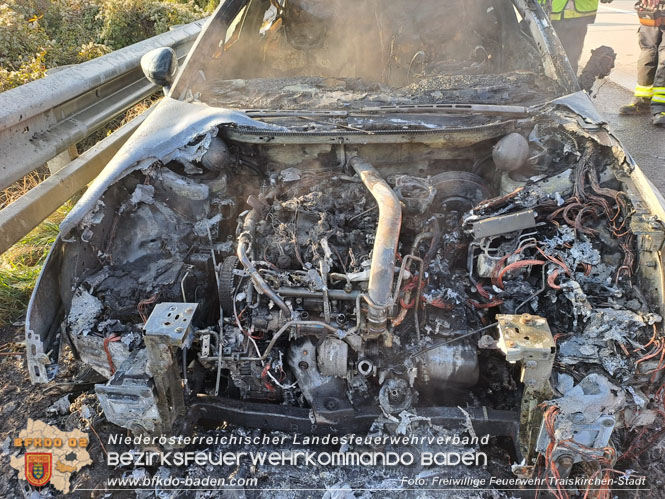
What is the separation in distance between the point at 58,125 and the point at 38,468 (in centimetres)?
272

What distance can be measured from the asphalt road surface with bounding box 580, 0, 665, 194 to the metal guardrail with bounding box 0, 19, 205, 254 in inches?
206

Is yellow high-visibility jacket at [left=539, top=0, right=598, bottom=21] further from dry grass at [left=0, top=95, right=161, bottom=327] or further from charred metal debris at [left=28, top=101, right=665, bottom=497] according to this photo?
dry grass at [left=0, top=95, right=161, bottom=327]

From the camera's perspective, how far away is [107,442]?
2688 millimetres

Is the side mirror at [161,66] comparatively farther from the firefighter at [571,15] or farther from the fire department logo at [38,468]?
the firefighter at [571,15]

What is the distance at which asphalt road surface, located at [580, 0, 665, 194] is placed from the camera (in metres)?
5.69

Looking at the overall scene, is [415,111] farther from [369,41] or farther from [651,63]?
[651,63]

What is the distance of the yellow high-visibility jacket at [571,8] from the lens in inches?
287

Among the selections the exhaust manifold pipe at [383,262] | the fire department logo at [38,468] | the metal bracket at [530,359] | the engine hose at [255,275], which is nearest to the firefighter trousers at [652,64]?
the exhaust manifold pipe at [383,262]

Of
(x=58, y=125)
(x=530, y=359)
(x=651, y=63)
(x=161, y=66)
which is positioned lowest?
(x=530, y=359)

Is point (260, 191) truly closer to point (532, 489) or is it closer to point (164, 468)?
point (164, 468)

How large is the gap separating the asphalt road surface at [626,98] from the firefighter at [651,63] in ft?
0.79

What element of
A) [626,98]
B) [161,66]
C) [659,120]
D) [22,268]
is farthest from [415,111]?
[626,98]

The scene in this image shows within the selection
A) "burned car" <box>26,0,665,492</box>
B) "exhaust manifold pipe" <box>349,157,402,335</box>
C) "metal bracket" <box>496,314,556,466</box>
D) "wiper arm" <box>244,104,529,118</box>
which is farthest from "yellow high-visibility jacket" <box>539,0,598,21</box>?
"metal bracket" <box>496,314,556,466</box>

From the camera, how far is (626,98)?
7.85 m
